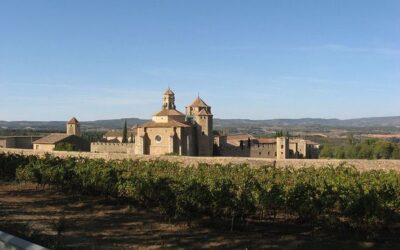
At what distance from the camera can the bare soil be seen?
8867 millimetres

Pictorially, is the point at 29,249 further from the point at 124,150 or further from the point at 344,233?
the point at 124,150

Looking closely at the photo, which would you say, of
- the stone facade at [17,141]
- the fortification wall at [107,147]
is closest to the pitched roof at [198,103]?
the fortification wall at [107,147]

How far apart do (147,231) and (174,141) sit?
3696cm

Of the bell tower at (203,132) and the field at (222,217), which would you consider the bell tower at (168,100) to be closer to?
the bell tower at (203,132)

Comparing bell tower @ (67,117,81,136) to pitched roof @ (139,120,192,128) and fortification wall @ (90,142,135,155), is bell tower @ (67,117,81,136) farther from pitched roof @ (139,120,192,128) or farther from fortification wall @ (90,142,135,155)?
pitched roof @ (139,120,192,128)

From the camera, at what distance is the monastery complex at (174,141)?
1882 inches

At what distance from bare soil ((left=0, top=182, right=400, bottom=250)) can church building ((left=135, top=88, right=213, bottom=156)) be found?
105 feet

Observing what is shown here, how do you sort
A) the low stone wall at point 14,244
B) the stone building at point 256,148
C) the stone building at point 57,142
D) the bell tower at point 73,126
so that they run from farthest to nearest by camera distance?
the bell tower at point 73,126, the stone building at point 256,148, the stone building at point 57,142, the low stone wall at point 14,244

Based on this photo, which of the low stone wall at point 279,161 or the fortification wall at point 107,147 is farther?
the fortification wall at point 107,147

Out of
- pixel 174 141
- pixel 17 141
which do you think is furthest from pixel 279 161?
pixel 17 141

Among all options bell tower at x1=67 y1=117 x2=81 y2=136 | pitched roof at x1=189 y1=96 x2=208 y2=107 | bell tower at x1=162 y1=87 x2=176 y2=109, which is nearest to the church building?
pitched roof at x1=189 y1=96 x2=208 y2=107

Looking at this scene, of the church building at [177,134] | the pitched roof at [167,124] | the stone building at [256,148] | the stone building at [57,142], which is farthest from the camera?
the stone building at [256,148]

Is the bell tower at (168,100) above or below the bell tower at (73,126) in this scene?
above

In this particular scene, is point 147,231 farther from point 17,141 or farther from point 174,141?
point 17,141
